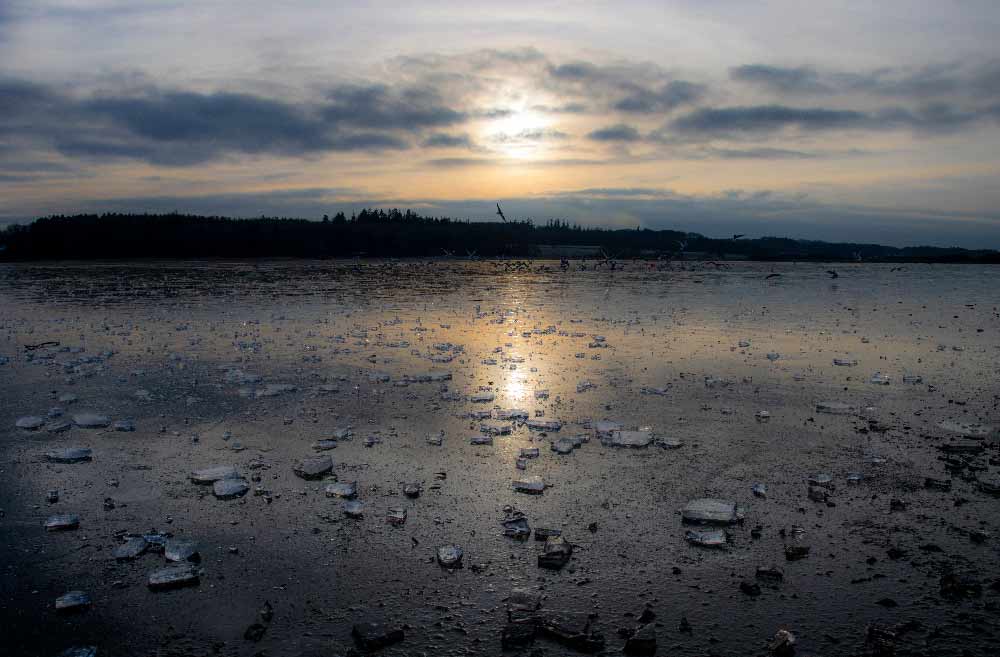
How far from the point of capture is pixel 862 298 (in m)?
33.7

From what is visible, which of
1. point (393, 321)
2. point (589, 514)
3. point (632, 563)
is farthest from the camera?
point (393, 321)

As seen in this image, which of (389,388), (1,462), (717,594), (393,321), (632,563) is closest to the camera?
(717,594)

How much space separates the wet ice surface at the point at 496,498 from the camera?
483 centimetres

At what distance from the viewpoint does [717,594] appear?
5.16 m

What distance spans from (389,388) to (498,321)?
10.5 m

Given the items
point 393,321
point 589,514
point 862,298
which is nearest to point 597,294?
point 862,298

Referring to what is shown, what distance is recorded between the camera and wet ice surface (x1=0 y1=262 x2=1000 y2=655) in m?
4.83

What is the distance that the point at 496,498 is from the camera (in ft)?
22.6

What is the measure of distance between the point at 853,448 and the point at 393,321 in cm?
1557

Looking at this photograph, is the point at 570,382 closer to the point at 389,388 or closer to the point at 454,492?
the point at 389,388

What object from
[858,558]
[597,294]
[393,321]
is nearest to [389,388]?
[858,558]

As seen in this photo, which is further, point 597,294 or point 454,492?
point 597,294

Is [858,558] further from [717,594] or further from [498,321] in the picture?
[498,321]

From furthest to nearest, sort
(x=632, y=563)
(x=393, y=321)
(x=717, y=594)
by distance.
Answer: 1. (x=393, y=321)
2. (x=632, y=563)
3. (x=717, y=594)
